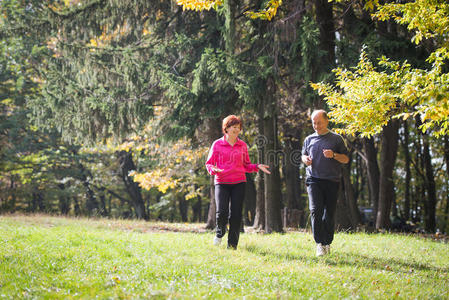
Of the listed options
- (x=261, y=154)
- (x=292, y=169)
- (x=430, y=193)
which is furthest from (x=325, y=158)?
(x=430, y=193)

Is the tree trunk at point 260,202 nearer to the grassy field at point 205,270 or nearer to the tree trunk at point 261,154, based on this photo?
the tree trunk at point 261,154

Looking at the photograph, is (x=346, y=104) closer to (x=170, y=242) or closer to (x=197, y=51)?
(x=170, y=242)

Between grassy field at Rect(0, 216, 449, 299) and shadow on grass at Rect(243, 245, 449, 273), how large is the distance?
1 centimetres

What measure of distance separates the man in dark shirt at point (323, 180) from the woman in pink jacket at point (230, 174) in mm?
781

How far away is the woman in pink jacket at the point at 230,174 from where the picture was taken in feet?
19.4

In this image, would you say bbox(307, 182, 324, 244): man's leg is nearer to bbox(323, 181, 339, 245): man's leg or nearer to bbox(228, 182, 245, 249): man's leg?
bbox(323, 181, 339, 245): man's leg

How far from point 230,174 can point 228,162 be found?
0.62ft

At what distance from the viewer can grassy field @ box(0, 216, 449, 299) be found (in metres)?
3.62

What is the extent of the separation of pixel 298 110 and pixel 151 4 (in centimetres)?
604

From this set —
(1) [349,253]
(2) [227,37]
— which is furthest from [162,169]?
(1) [349,253]

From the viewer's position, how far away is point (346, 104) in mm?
5051

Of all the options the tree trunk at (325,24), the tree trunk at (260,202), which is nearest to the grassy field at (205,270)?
the tree trunk at (260,202)

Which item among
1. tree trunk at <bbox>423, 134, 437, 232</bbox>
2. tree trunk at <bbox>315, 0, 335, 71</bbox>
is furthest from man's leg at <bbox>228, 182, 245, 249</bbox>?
tree trunk at <bbox>423, 134, 437, 232</bbox>

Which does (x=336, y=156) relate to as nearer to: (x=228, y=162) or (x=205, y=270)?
(x=228, y=162)
